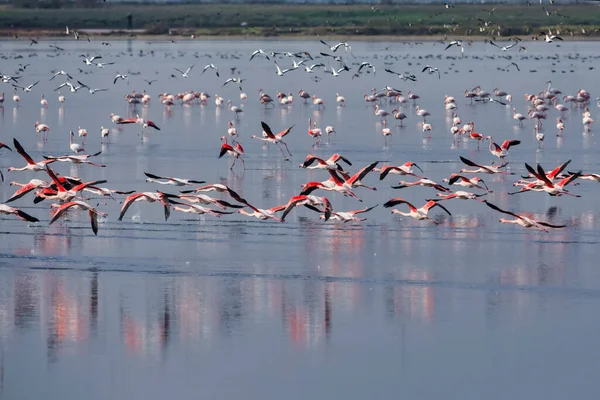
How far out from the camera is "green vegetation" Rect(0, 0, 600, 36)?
7381 cm

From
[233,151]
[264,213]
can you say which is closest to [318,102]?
[233,151]

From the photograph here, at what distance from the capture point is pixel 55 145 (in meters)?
20.0

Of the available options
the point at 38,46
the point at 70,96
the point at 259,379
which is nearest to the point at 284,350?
the point at 259,379

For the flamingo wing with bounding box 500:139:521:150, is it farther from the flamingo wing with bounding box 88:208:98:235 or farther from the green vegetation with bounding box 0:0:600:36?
the green vegetation with bounding box 0:0:600:36

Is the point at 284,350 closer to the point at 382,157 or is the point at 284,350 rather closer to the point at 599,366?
the point at 599,366

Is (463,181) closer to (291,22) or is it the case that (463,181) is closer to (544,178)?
(544,178)

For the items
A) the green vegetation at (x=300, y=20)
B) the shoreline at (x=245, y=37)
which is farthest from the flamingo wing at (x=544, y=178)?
the green vegetation at (x=300, y=20)

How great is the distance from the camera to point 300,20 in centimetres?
8381

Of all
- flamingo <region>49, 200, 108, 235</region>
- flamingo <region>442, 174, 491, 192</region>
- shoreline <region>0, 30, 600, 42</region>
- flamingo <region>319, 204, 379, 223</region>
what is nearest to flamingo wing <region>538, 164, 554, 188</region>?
flamingo <region>442, 174, 491, 192</region>

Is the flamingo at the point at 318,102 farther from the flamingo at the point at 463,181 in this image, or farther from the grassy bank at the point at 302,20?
the grassy bank at the point at 302,20

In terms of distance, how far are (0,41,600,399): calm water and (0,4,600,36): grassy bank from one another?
184 ft

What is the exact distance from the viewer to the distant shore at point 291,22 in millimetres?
73562

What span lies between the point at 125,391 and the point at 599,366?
2.84 metres

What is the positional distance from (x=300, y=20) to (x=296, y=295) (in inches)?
2962
